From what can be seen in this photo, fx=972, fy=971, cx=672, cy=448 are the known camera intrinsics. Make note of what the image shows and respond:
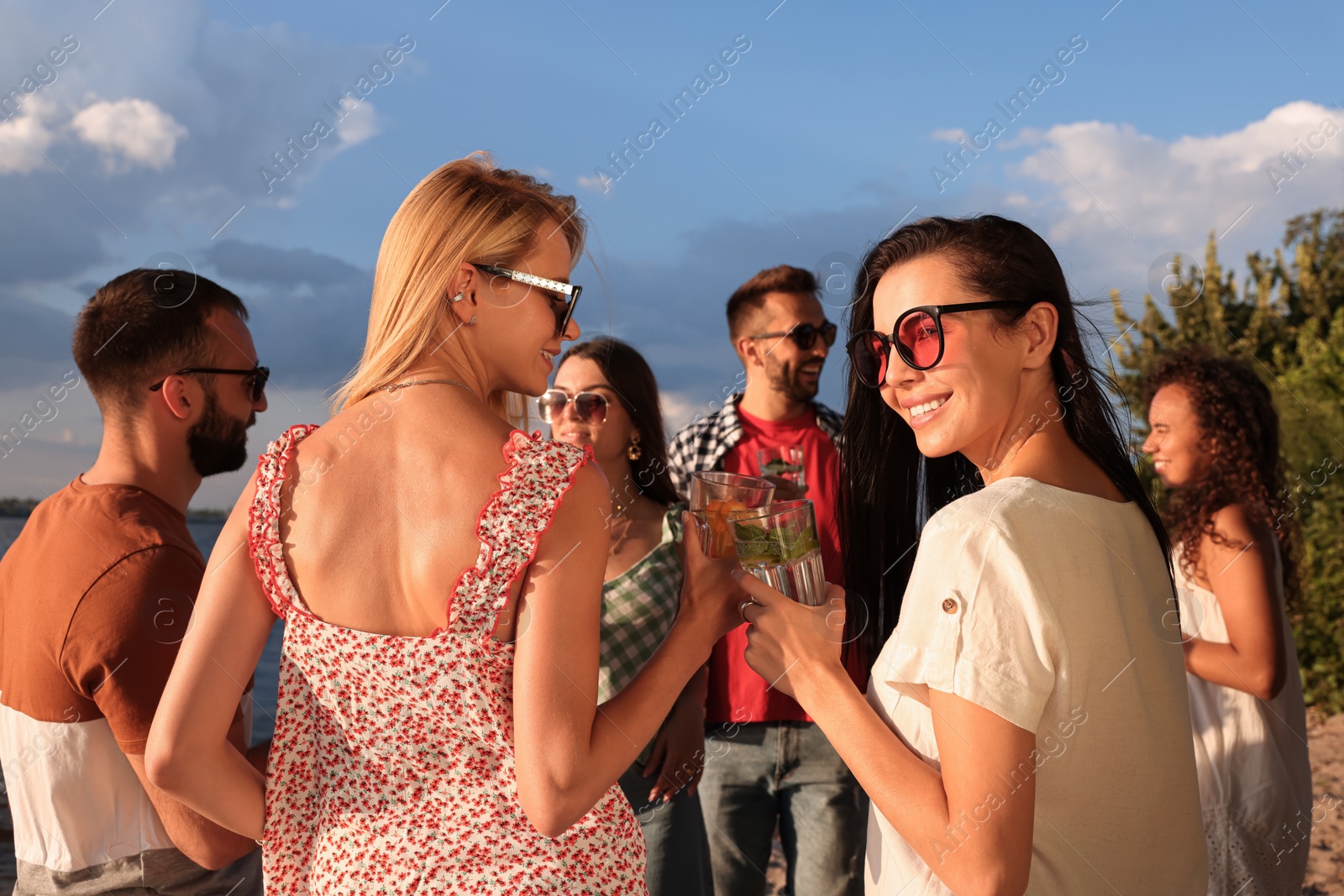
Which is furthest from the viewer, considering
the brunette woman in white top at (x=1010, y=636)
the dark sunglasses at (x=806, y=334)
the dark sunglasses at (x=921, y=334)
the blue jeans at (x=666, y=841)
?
the dark sunglasses at (x=806, y=334)

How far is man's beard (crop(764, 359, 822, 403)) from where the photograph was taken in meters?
4.63

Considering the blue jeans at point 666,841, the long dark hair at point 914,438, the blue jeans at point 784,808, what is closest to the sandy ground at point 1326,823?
the blue jeans at point 784,808

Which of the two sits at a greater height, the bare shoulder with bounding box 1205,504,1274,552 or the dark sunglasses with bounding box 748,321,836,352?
the dark sunglasses with bounding box 748,321,836,352

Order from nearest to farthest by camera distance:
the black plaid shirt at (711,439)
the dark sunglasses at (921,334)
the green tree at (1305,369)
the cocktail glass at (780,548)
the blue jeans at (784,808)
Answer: the dark sunglasses at (921,334), the cocktail glass at (780,548), the blue jeans at (784,808), the black plaid shirt at (711,439), the green tree at (1305,369)

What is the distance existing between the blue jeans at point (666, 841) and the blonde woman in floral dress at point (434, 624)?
1.50 m

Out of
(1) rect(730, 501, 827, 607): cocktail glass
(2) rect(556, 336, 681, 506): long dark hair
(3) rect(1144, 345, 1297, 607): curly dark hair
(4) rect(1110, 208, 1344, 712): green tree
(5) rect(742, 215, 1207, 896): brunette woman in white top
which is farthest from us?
(4) rect(1110, 208, 1344, 712): green tree

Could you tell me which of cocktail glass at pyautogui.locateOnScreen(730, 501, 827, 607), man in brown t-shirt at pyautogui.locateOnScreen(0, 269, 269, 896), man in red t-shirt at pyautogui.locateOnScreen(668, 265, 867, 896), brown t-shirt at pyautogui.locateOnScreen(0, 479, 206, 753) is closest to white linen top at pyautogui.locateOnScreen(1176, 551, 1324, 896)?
man in red t-shirt at pyautogui.locateOnScreen(668, 265, 867, 896)

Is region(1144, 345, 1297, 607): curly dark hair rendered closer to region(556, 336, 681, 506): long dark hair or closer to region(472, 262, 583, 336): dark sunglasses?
region(556, 336, 681, 506): long dark hair

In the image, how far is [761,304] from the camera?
4.97 metres

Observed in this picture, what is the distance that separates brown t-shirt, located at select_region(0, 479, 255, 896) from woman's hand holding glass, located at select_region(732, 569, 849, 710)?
1364 millimetres

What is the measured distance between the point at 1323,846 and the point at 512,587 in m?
7.20

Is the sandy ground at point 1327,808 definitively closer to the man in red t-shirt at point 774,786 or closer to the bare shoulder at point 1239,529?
the bare shoulder at point 1239,529

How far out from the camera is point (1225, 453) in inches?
143

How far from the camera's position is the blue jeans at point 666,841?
3.32 metres
